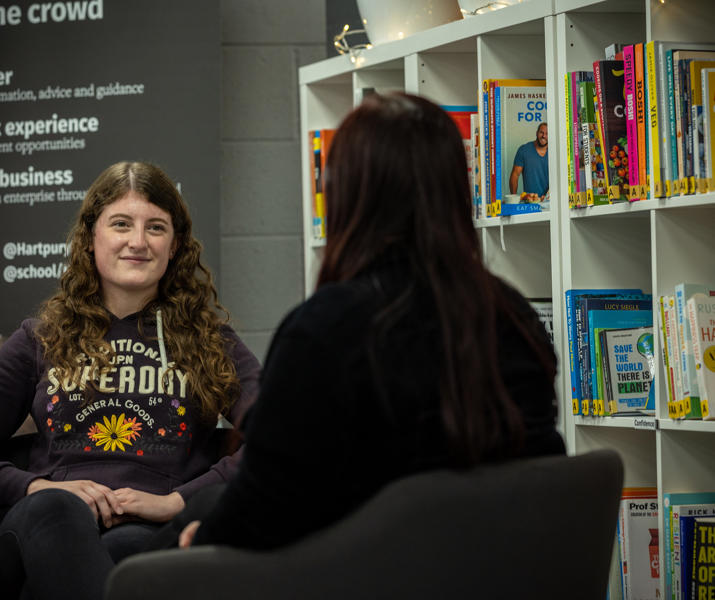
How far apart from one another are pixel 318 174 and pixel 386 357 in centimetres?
194

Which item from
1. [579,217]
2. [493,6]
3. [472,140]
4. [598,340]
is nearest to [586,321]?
[598,340]

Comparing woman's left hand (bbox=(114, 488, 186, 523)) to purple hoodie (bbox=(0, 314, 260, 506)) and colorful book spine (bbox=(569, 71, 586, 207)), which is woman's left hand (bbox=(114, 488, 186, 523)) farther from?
colorful book spine (bbox=(569, 71, 586, 207))

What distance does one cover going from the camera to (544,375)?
46.1 inches

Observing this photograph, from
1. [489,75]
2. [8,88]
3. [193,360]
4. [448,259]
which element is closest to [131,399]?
[193,360]

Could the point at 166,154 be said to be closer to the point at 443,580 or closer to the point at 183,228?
the point at 183,228

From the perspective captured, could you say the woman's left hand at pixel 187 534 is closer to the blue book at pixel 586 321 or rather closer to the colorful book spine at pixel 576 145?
the blue book at pixel 586 321

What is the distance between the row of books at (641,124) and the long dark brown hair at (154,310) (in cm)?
90

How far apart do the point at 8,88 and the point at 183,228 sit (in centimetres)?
114

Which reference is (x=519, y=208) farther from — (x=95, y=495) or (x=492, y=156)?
(x=95, y=495)

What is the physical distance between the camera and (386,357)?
1038mm

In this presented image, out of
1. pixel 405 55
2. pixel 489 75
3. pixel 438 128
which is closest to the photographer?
pixel 438 128

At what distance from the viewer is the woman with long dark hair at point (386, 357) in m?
1.03

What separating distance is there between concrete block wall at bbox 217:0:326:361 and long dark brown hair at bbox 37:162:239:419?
3.37 ft

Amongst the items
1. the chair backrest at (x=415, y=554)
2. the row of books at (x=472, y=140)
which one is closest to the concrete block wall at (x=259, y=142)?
the row of books at (x=472, y=140)
